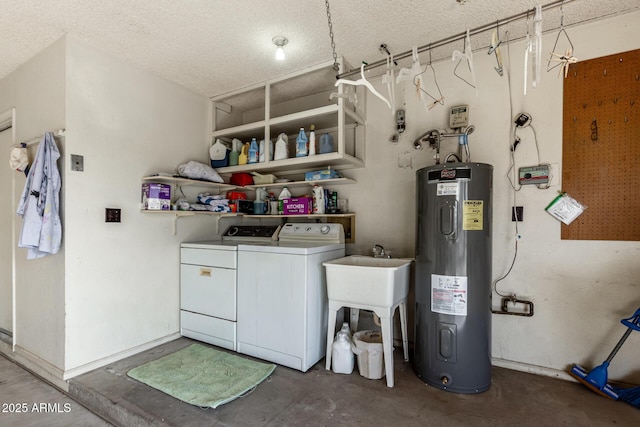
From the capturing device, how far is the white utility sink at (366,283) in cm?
200

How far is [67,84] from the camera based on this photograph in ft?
7.07

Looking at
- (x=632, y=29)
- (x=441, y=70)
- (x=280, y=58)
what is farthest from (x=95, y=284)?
(x=632, y=29)

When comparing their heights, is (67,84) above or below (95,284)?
above

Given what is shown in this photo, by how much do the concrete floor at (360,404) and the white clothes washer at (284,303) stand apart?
0.21 metres

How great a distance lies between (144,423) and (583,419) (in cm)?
245

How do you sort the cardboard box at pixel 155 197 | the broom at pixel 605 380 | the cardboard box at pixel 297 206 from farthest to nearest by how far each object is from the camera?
the cardboard box at pixel 297 206 → the cardboard box at pixel 155 197 → the broom at pixel 605 380

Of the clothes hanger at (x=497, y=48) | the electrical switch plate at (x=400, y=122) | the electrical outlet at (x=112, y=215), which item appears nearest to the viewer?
the clothes hanger at (x=497, y=48)

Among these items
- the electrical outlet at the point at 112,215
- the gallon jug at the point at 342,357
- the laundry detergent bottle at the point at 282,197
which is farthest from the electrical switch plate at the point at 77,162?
the gallon jug at the point at 342,357

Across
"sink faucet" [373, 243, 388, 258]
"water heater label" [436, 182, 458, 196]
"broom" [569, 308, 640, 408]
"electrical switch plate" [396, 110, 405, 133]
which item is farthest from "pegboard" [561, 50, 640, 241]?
"sink faucet" [373, 243, 388, 258]

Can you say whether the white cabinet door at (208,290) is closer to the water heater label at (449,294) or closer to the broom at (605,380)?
the water heater label at (449,294)

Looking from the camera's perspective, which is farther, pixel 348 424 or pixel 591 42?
pixel 591 42

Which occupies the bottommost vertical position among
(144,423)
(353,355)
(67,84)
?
(144,423)

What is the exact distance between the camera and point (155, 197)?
2.51 m

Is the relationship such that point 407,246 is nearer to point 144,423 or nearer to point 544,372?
point 544,372
